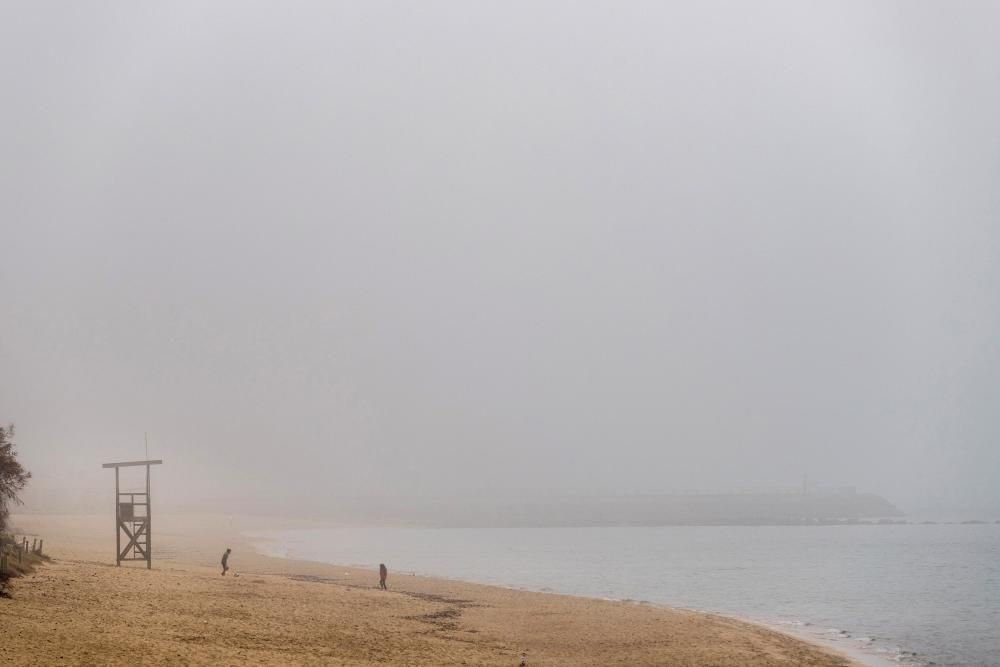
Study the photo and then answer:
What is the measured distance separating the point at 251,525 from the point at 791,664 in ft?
449

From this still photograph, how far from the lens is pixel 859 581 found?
71188 mm

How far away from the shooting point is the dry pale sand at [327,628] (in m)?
20.7

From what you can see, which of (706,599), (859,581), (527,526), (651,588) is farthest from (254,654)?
(527,526)

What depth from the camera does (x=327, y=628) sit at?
1077 inches

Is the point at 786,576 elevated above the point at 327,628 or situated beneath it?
situated beneath

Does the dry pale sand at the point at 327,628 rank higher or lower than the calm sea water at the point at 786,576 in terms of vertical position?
higher

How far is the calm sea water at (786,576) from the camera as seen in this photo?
42719 mm

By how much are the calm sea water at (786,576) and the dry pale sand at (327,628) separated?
732 centimetres

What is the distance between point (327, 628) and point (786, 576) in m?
54.7

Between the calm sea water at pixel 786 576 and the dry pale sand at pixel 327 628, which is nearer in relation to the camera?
the dry pale sand at pixel 327 628

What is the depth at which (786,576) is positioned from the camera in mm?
73188

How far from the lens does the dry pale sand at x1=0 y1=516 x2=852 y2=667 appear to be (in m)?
20.7

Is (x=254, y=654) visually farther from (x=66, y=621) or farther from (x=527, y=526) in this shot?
(x=527, y=526)

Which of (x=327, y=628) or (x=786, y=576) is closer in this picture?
(x=327, y=628)
